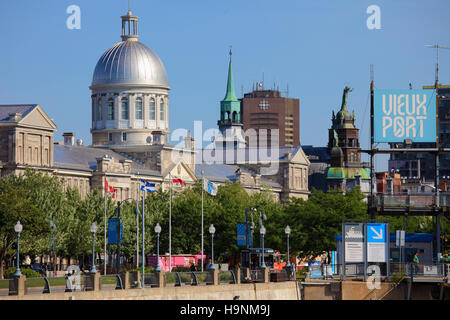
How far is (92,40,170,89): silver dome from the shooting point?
193375 millimetres

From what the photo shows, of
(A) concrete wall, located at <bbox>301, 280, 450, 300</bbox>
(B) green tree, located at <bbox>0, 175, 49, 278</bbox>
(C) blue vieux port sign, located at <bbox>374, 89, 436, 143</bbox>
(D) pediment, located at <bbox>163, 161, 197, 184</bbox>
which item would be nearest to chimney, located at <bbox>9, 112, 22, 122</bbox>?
(B) green tree, located at <bbox>0, 175, 49, 278</bbox>

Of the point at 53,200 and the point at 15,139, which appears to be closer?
the point at 53,200

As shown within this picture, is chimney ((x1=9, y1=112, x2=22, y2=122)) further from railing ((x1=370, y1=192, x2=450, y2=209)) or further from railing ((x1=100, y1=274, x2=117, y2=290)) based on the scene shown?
railing ((x1=100, y1=274, x2=117, y2=290))

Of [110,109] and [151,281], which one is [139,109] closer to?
[110,109]

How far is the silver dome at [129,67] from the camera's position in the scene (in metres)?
193

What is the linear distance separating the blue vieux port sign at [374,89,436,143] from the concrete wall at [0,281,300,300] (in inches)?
482

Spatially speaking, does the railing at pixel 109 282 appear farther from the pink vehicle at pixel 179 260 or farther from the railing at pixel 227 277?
the pink vehicle at pixel 179 260

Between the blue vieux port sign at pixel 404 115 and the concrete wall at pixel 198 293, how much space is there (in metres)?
12.2

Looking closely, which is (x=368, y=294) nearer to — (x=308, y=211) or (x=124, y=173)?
(x=308, y=211)

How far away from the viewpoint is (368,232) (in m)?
78.8

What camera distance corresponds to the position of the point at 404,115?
89.9 metres
